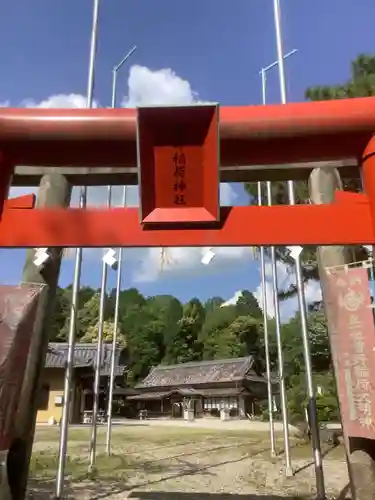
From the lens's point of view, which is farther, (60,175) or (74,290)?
(74,290)

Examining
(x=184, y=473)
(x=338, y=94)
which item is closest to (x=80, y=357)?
(x=184, y=473)

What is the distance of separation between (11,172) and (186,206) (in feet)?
5.60

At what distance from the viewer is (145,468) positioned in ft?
35.7

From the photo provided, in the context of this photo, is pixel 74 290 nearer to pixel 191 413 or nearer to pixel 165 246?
pixel 165 246

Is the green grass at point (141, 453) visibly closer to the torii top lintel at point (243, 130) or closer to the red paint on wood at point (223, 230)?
the red paint on wood at point (223, 230)

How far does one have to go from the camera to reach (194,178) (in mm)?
4125

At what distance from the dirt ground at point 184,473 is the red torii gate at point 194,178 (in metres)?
5.34

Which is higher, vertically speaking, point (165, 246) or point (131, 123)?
point (131, 123)

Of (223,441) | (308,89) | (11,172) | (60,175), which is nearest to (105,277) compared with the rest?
(60,175)

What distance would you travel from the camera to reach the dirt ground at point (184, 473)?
26.5 feet

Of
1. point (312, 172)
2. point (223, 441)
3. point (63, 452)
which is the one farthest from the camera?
point (223, 441)

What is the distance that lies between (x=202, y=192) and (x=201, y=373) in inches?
1459

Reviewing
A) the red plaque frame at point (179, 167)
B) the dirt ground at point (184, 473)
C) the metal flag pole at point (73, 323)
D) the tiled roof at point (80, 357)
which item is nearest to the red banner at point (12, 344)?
the red plaque frame at point (179, 167)

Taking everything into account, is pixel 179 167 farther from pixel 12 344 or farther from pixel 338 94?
pixel 338 94
